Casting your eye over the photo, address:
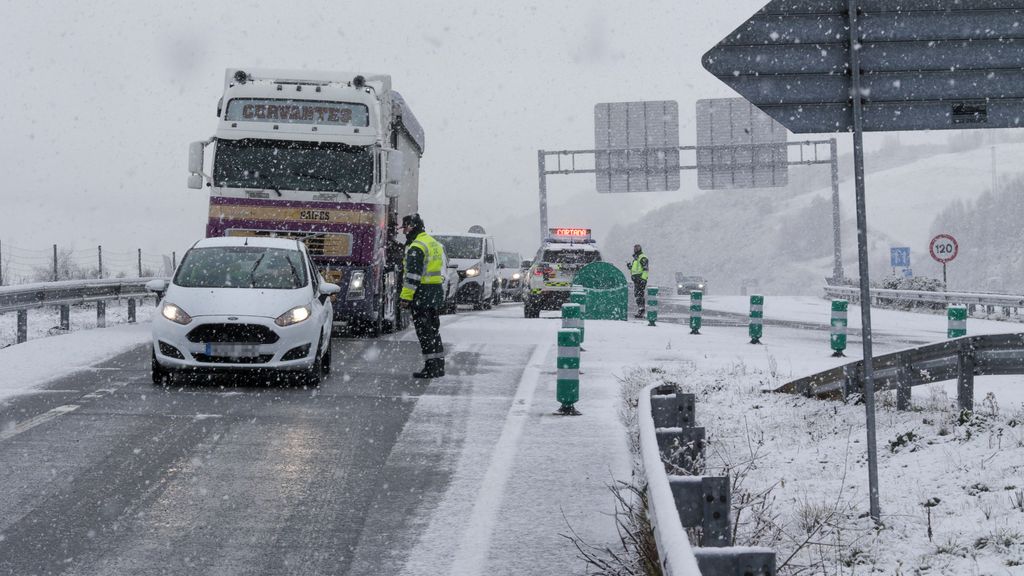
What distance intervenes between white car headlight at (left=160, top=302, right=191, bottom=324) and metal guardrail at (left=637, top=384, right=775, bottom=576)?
5.99m

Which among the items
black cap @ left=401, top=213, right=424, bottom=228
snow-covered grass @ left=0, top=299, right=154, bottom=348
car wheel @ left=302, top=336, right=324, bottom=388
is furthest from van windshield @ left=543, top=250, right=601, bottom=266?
car wheel @ left=302, top=336, right=324, bottom=388

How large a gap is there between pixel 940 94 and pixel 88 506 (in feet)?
17.5

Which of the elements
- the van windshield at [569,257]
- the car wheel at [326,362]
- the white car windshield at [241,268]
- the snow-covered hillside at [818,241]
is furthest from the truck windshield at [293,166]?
the snow-covered hillside at [818,241]

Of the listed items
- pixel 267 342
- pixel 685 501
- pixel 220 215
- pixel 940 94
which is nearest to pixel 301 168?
pixel 220 215

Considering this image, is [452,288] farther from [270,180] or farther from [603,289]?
[270,180]

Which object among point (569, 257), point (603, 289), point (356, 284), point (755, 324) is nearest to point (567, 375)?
point (356, 284)

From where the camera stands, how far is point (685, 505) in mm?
4625

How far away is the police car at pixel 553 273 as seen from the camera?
2694cm

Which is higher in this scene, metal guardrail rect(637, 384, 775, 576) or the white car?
the white car

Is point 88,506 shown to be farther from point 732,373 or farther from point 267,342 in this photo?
point 732,373

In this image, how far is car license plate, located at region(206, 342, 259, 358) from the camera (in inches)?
471

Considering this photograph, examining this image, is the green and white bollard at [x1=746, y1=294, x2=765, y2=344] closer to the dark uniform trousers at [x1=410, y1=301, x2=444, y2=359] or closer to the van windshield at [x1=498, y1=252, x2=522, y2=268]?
the dark uniform trousers at [x1=410, y1=301, x2=444, y2=359]

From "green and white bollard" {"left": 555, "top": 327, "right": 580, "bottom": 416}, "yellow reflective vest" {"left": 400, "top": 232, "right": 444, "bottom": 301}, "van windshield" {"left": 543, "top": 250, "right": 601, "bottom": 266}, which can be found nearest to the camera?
"green and white bollard" {"left": 555, "top": 327, "right": 580, "bottom": 416}

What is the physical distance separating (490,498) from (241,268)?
7241mm
